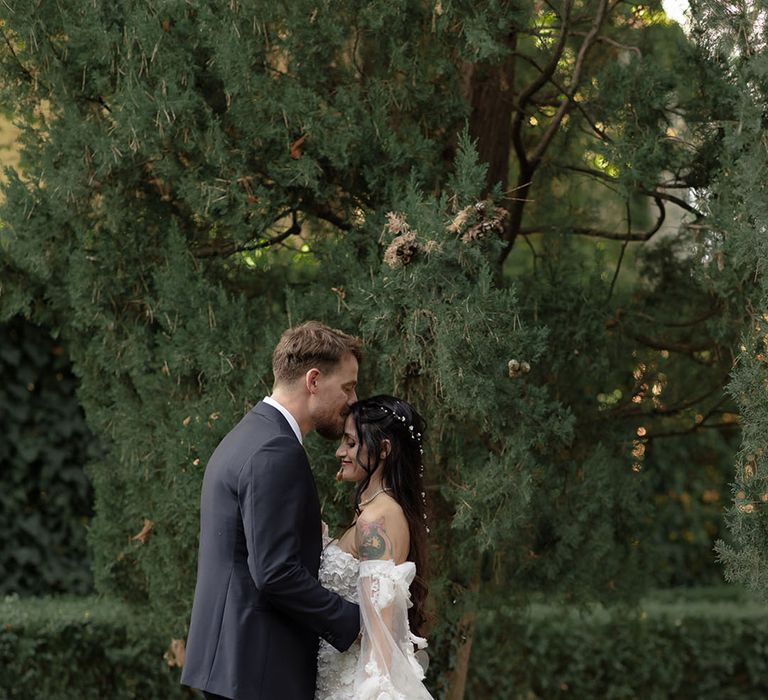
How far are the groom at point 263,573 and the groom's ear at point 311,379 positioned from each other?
0.04 feet

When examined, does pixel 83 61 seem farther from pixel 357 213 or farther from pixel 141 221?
pixel 357 213

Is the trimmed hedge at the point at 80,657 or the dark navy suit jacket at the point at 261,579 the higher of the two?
the dark navy suit jacket at the point at 261,579

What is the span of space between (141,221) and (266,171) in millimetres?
675

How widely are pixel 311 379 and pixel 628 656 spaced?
4799 millimetres

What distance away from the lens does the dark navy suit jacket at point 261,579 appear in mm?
3418

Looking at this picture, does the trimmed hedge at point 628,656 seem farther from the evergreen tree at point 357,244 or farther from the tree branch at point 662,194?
the tree branch at point 662,194

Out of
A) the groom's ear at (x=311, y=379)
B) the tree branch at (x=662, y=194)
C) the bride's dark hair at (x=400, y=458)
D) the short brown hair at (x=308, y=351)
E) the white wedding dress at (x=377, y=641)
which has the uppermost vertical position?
the tree branch at (x=662, y=194)

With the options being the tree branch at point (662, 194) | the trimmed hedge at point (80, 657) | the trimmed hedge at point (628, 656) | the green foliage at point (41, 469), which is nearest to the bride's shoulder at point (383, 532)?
the tree branch at point (662, 194)

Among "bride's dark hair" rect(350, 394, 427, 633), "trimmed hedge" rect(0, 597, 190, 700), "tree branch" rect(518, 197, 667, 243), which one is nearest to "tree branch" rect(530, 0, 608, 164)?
"tree branch" rect(518, 197, 667, 243)

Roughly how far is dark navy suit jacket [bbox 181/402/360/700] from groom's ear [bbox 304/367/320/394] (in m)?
0.15

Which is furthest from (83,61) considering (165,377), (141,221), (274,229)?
(165,377)

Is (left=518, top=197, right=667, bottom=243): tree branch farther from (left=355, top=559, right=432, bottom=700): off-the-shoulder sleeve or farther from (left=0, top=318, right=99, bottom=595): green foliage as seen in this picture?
(left=0, top=318, right=99, bottom=595): green foliage

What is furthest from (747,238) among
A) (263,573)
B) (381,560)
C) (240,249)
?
(240,249)

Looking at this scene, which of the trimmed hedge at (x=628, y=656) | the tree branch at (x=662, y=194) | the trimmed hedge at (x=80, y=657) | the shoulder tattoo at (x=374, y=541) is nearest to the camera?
the shoulder tattoo at (x=374, y=541)
